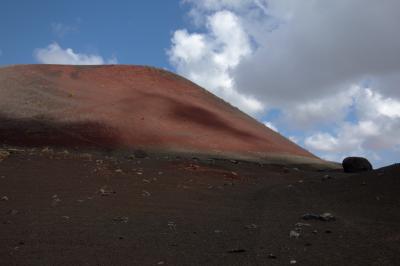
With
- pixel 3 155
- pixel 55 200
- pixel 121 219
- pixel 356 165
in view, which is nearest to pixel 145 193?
pixel 55 200

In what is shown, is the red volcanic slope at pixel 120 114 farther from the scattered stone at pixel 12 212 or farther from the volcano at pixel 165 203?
the scattered stone at pixel 12 212

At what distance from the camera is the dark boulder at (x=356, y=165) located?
56.7 feet

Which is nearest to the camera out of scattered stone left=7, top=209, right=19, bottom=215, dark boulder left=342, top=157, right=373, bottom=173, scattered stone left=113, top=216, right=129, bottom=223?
scattered stone left=113, top=216, right=129, bottom=223

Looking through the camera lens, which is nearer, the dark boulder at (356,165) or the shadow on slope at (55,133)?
the dark boulder at (356,165)

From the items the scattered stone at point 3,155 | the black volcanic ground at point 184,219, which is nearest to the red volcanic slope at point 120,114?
the scattered stone at point 3,155

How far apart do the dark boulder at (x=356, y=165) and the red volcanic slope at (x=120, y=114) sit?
5.15 metres

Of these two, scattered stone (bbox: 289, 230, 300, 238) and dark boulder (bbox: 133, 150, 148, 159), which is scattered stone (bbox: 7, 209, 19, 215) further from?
dark boulder (bbox: 133, 150, 148, 159)

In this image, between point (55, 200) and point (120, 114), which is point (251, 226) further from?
point (120, 114)

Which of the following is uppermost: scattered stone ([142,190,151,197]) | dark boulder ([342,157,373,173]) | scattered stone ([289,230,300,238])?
dark boulder ([342,157,373,173])

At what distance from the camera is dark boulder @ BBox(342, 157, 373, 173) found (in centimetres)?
1730

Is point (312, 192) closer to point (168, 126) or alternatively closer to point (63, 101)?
point (168, 126)

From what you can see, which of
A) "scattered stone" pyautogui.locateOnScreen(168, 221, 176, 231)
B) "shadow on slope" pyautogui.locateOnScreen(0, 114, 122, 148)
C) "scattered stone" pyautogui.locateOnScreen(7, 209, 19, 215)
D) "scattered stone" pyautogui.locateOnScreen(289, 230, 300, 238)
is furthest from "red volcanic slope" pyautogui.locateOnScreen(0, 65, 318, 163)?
A: "scattered stone" pyautogui.locateOnScreen(289, 230, 300, 238)

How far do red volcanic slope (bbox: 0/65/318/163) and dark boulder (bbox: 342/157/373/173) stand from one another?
5.15 meters

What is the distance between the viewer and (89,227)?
6.07 meters
